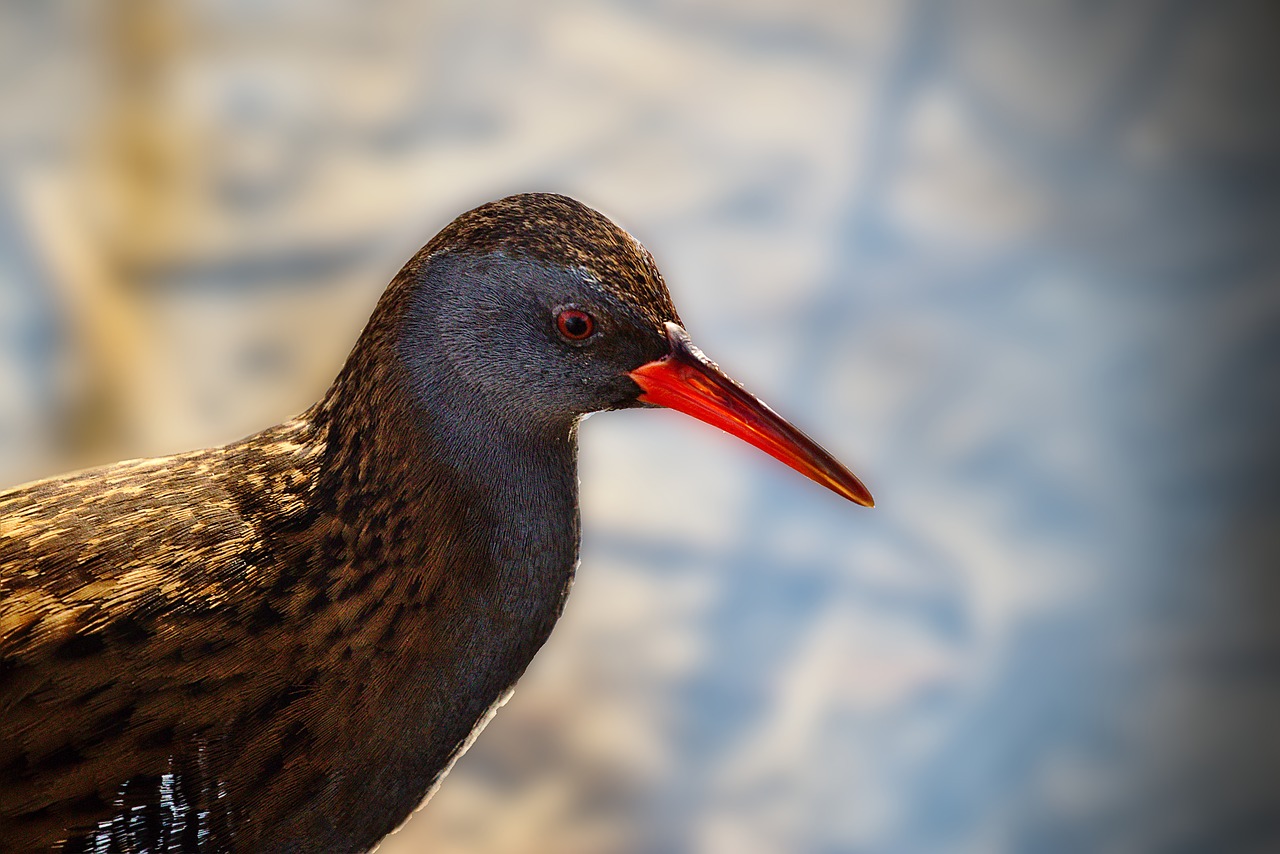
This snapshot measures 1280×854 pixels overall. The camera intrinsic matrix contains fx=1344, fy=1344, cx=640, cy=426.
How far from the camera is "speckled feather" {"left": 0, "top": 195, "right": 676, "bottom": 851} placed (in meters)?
0.91

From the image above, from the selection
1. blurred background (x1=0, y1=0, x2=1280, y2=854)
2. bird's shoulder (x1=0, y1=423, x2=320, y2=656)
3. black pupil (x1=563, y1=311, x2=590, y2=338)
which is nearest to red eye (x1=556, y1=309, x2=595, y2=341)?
black pupil (x1=563, y1=311, x2=590, y2=338)

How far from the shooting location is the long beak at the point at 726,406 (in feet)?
3.26

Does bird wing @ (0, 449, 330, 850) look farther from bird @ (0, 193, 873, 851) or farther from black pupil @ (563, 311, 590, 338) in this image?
black pupil @ (563, 311, 590, 338)

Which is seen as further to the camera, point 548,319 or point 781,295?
point 781,295

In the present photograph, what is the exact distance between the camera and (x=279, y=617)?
950mm

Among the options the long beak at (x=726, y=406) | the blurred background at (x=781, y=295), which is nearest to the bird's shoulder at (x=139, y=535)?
the long beak at (x=726, y=406)

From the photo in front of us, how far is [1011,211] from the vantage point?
7.49 feet

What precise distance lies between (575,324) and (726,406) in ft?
0.43

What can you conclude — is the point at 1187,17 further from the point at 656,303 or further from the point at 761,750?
the point at 656,303

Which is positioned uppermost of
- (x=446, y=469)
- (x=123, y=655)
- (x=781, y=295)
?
(x=781, y=295)

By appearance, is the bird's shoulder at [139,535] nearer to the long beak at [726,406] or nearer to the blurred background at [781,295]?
the long beak at [726,406]

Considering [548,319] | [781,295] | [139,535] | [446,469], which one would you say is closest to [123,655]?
[139,535]

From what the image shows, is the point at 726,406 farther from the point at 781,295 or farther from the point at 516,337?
the point at 781,295

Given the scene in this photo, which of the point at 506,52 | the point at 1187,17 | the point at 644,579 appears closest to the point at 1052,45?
the point at 1187,17
